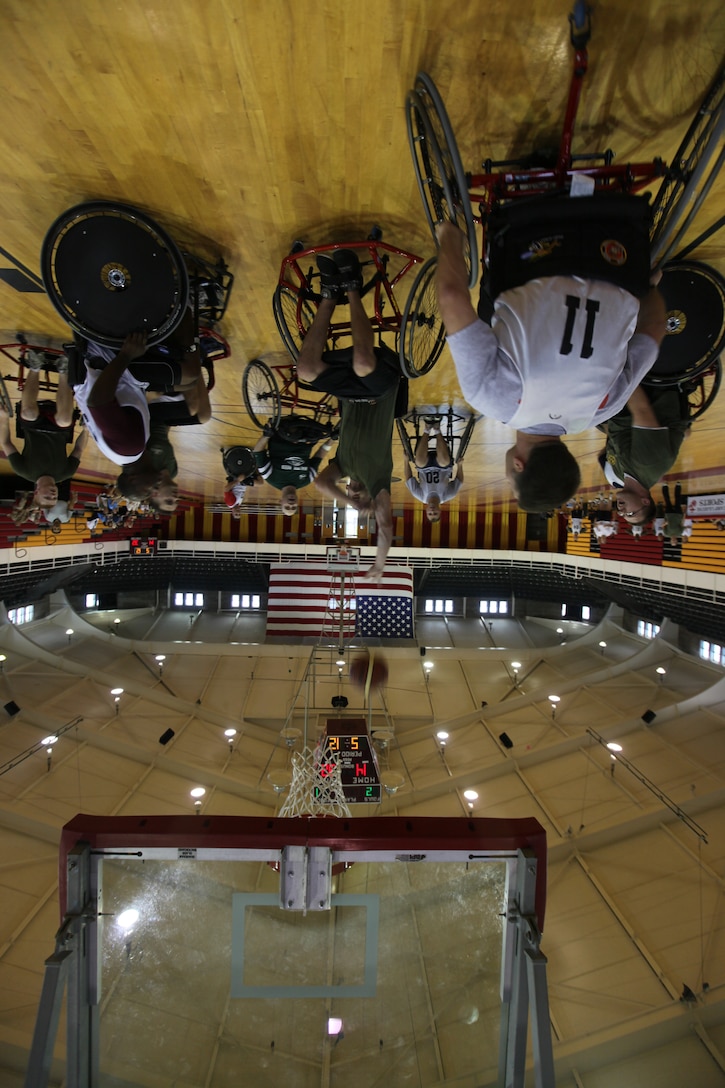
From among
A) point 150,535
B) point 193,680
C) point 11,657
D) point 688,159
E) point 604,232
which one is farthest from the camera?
point 150,535

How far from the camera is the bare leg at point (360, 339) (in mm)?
2785

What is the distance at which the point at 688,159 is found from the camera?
2266mm

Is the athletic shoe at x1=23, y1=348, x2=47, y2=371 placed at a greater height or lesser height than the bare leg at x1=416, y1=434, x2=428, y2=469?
greater

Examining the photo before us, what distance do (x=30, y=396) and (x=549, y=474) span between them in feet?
15.7

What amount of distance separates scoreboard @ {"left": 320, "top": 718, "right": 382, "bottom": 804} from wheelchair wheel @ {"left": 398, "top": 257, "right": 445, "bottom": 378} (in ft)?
25.5

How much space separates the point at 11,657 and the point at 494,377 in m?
15.6

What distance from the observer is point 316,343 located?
9.70 ft

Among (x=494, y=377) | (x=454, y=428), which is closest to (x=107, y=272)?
(x=494, y=377)

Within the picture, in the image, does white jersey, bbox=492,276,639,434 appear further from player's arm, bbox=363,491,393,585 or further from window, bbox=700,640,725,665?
window, bbox=700,640,725,665

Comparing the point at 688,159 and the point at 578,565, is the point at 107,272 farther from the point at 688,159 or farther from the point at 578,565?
the point at 578,565

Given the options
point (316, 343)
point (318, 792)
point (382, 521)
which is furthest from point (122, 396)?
point (318, 792)

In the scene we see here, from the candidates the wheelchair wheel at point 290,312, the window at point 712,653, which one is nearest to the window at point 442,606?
the window at point 712,653

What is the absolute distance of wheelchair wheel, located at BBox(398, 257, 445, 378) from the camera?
10.5 ft

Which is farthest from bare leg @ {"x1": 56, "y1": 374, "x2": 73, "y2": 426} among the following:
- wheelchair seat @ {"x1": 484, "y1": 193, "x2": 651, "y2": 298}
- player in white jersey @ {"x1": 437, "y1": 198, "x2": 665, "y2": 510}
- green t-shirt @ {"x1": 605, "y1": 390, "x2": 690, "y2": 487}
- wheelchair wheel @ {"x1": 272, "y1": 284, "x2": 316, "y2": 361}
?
green t-shirt @ {"x1": 605, "y1": 390, "x2": 690, "y2": 487}
